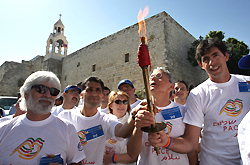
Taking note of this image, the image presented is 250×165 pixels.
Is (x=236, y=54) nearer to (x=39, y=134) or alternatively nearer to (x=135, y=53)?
(x=135, y=53)

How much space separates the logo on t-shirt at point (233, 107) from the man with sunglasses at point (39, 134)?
5.44 feet

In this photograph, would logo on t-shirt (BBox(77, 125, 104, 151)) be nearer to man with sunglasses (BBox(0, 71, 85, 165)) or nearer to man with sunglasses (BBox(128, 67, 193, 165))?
man with sunglasses (BBox(0, 71, 85, 165))

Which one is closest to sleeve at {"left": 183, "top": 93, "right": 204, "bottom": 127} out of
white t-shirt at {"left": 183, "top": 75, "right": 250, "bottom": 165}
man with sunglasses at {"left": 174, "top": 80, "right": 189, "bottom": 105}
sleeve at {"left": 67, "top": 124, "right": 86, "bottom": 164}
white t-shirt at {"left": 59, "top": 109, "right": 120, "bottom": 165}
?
white t-shirt at {"left": 183, "top": 75, "right": 250, "bottom": 165}

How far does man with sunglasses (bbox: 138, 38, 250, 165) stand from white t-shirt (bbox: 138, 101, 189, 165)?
0.15m

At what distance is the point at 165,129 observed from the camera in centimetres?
179

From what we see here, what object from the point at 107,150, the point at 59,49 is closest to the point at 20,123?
the point at 107,150

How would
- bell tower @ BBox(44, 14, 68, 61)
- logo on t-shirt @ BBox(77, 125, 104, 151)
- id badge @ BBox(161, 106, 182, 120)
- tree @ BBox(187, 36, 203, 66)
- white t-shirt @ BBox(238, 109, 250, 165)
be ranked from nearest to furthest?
white t-shirt @ BBox(238, 109, 250, 165)
id badge @ BBox(161, 106, 182, 120)
logo on t-shirt @ BBox(77, 125, 104, 151)
tree @ BBox(187, 36, 203, 66)
bell tower @ BBox(44, 14, 68, 61)

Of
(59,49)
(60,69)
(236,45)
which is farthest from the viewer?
(59,49)

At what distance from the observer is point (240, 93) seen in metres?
1.62

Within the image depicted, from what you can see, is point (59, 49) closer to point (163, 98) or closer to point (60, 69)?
point (60, 69)

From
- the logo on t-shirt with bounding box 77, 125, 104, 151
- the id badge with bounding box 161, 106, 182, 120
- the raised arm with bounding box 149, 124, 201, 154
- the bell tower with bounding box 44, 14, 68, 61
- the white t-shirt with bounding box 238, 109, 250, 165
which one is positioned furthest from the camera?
the bell tower with bounding box 44, 14, 68, 61

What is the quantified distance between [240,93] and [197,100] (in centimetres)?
48

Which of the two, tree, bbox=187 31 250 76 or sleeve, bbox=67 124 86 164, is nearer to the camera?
sleeve, bbox=67 124 86 164

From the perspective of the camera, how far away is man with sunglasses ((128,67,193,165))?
157 centimetres
